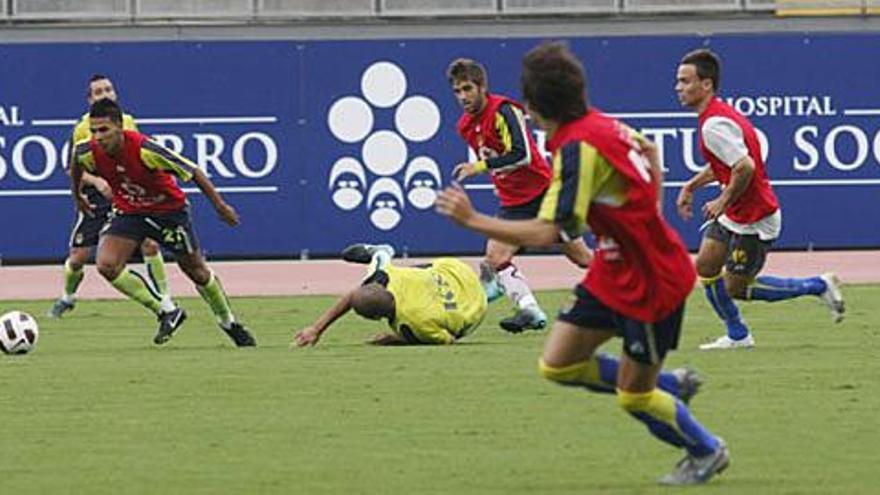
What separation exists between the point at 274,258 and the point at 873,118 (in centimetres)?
722

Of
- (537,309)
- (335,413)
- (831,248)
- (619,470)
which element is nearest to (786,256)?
(831,248)

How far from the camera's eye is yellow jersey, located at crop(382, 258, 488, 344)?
17.0m

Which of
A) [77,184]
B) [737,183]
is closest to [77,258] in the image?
[77,184]

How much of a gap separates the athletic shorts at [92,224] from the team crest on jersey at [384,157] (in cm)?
651

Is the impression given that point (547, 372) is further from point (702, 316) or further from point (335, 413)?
point (702, 316)

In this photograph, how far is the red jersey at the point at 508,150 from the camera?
1877cm

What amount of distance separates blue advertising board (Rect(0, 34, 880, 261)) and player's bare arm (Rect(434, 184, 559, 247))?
18.6 meters

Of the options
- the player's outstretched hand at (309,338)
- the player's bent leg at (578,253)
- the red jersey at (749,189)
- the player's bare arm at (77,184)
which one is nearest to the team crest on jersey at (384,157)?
the player's bare arm at (77,184)

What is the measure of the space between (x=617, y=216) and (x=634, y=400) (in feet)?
2.56

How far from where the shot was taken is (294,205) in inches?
1118

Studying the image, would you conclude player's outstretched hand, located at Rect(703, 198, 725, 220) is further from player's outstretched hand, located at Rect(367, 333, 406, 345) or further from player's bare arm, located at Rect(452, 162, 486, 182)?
player's outstretched hand, located at Rect(367, 333, 406, 345)

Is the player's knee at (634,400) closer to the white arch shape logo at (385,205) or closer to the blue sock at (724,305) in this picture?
the blue sock at (724,305)

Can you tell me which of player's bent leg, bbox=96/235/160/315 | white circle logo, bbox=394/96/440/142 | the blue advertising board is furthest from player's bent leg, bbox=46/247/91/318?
white circle logo, bbox=394/96/440/142

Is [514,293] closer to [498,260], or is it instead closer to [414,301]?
[498,260]
